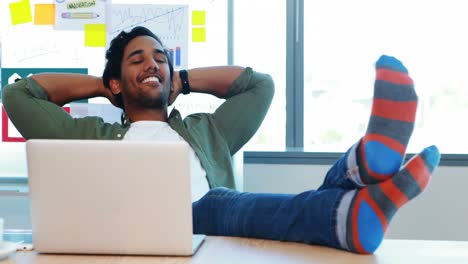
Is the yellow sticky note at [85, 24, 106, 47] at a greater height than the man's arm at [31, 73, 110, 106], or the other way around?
the yellow sticky note at [85, 24, 106, 47]

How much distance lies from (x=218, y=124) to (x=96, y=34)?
845mm

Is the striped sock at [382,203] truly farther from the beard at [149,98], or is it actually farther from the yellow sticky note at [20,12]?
the yellow sticky note at [20,12]

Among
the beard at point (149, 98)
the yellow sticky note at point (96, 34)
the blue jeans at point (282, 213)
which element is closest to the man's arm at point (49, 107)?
the beard at point (149, 98)

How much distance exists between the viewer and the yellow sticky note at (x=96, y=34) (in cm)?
273

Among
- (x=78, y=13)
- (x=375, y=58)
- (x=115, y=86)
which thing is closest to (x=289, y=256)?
(x=115, y=86)

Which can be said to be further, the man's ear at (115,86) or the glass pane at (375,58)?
the glass pane at (375,58)

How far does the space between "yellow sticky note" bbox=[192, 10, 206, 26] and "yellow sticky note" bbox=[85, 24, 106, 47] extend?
0.39 m

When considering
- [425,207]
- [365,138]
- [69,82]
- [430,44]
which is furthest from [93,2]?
[365,138]

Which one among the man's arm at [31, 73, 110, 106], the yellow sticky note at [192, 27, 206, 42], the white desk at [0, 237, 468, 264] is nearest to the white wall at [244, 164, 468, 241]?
the yellow sticky note at [192, 27, 206, 42]

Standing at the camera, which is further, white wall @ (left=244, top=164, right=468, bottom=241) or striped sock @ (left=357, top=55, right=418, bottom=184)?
white wall @ (left=244, top=164, right=468, bottom=241)

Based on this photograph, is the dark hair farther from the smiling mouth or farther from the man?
the smiling mouth

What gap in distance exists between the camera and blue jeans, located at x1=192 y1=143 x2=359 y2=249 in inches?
49.1

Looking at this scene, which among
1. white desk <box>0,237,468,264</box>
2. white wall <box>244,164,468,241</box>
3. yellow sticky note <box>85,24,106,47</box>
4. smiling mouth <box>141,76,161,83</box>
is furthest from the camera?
yellow sticky note <box>85,24,106,47</box>

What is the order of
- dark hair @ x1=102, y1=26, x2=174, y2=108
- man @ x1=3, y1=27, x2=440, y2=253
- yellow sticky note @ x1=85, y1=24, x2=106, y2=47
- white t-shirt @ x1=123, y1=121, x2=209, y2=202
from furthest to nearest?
yellow sticky note @ x1=85, y1=24, x2=106, y2=47
dark hair @ x1=102, y1=26, x2=174, y2=108
white t-shirt @ x1=123, y1=121, x2=209, y2=202
man @ x1=3, y1=27, x2=440, y2=253
